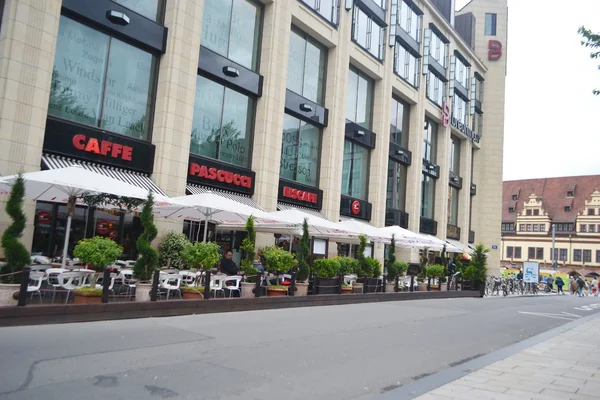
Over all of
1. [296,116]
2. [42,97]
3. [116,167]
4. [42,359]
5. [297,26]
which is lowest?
[42,359]

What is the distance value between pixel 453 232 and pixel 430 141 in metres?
8.93

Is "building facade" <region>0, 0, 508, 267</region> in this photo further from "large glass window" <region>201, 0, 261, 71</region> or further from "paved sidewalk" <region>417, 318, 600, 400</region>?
"paved sidewalk" <region>417, 318, 600, 400</region>

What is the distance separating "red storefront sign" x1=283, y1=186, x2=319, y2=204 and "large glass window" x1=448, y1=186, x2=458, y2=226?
2229 cm

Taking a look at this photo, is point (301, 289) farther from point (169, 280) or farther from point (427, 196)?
point (427, 196)

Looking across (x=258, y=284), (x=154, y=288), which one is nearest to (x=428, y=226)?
(x=258, y=284)

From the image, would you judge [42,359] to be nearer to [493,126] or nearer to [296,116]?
[296,116]

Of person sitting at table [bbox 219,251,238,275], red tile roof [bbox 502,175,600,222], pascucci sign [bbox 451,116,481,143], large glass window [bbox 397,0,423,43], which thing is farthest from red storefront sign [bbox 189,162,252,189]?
red tile roof [bbox 502,175,600,222]

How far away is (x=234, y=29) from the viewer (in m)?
22.3

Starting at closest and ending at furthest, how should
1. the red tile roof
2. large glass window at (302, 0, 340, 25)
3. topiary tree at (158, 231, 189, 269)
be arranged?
topiary tree at (158, 231, 189, 269), large glass window at (302, 0, 340, 25), the red tile roof

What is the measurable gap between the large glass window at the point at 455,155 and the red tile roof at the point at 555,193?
154ft

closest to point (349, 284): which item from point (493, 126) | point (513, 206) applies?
point (493, 126)

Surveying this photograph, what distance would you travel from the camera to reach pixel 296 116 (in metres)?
25.6

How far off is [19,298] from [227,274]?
6.85 metres

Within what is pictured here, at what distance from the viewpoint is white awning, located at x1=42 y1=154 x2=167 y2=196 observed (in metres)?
15.2
